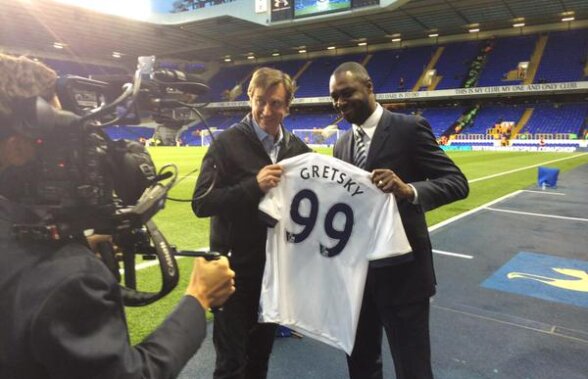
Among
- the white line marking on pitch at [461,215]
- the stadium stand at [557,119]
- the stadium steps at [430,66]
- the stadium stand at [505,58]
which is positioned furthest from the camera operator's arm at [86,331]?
the stadium steps at [430,66]

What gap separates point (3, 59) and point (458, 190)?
1834 millimetres

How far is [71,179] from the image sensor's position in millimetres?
1017

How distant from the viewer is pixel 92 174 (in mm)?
1043

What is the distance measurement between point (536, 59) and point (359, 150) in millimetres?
39074

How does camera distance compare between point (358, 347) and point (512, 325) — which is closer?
point (358, 347)

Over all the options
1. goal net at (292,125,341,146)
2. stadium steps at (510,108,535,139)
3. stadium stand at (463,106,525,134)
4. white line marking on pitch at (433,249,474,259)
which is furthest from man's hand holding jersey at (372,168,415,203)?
stadium stand at (463,106,525,134)

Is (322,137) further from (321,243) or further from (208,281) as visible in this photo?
(208,281)

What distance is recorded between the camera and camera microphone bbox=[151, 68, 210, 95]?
4.03 ft

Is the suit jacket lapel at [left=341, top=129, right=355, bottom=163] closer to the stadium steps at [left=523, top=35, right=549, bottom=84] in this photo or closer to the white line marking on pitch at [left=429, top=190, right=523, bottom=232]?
the white line marking on pitch at [left=429, top=190, right=523, bottom=232]

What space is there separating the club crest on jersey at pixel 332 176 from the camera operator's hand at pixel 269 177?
16 centimetres

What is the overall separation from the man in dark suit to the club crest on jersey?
0.36ft

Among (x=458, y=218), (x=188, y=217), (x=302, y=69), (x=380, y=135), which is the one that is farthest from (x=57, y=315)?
(x=302, y=69)

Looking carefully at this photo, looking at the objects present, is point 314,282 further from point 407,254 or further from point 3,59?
point 3,59

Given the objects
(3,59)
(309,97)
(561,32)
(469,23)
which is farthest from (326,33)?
→ (3,59)
